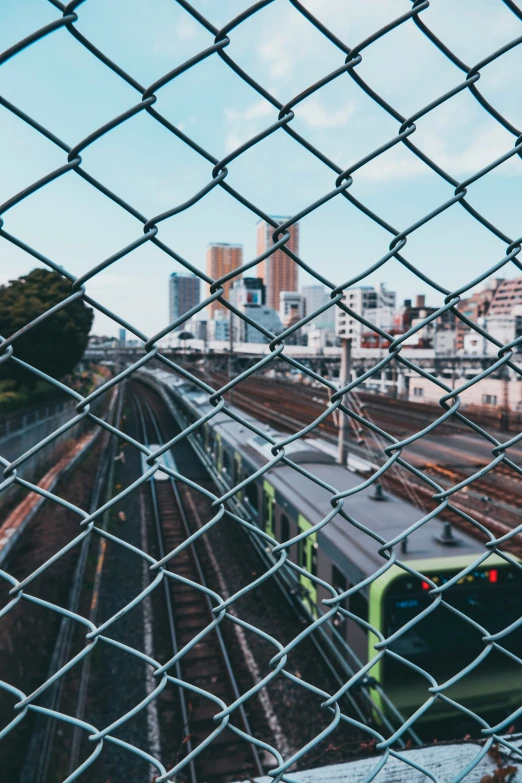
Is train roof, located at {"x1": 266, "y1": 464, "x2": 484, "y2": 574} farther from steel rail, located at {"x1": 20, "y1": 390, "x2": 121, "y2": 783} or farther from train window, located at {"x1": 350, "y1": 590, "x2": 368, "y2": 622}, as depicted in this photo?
steel rail, located at {"x1": 20, "y1": 390, "x2": 121, "y2": 783}

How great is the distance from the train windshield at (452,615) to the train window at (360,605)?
33 centimetres

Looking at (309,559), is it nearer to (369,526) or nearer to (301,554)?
(301,554)

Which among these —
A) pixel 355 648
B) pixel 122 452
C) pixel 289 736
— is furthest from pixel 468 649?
pixel 122 452

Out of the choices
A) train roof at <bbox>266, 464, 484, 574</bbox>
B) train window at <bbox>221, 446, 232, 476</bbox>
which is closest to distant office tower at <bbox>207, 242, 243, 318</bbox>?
train roof at <bbox>266, 464, 484, 574</bbox>

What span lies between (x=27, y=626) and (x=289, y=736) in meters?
3.83

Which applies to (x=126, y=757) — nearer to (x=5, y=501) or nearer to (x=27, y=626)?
(x=27, y=626)

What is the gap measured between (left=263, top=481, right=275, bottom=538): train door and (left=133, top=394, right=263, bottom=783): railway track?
1.46 metres

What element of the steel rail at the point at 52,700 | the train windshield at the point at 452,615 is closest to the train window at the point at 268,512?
the steel rail at the point at 52,700

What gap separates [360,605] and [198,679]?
2.88 m

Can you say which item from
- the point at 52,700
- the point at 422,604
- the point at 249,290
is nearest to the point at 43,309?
the point at 52,700

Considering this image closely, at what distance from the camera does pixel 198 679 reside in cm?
696

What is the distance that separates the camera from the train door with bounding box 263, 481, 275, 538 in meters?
8.26

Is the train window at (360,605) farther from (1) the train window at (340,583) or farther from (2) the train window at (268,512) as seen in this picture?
(2) the train window at (268,512)

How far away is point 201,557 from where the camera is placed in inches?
415
